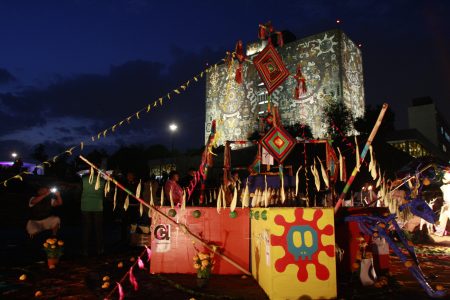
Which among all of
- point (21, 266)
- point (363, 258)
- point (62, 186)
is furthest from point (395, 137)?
point (21, 266)

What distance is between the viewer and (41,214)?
23.5 feet

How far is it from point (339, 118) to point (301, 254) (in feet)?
103

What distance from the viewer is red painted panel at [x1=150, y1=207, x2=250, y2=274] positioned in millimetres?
5914

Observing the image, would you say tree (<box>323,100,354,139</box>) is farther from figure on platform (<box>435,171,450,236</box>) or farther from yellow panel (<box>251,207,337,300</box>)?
yellow panel (<box>251,207,337,300</box>)

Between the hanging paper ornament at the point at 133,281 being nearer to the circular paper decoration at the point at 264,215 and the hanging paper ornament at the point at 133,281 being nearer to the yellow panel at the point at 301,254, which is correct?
the yellow panel at the point at 301,254

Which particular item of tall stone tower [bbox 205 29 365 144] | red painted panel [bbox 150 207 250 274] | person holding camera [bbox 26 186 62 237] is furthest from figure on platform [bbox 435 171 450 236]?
tall stone tower [bbox 205 29 365 144]

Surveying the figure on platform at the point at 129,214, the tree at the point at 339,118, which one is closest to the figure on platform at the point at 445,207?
the figure on platform at the point at 129,214

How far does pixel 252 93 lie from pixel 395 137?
18328 millimetres

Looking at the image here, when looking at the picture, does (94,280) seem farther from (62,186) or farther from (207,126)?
(207,126)

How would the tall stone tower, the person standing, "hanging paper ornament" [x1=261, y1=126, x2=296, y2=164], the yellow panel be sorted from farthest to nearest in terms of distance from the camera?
the tall stone tower, the person standing, "hanging paper ornament" [x1=261, y1=126, x2=296, y2=164], the yellow panel

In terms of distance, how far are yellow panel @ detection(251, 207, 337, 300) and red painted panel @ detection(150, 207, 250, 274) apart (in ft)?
4.78

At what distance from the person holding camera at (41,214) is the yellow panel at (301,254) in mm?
4959

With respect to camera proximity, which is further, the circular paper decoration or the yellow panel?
the circular paper decoration

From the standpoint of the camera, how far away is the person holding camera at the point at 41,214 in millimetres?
7047
